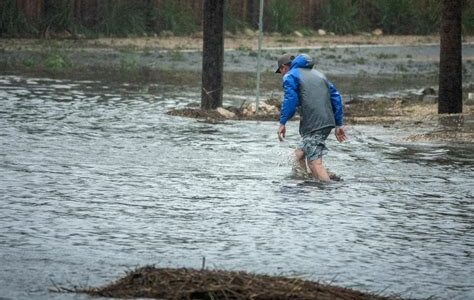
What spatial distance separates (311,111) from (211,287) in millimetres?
6397

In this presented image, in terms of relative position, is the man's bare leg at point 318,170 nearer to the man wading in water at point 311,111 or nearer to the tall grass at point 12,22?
the man wading in water at point 311,111

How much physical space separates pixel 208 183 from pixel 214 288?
6085mm

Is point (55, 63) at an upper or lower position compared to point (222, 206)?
lower

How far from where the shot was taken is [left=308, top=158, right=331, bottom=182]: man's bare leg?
14094 mm

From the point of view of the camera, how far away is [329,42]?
1742 inches

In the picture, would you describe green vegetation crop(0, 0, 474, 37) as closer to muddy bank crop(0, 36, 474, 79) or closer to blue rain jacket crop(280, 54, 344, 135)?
muddy bank crop(0, 36, 474, 79)

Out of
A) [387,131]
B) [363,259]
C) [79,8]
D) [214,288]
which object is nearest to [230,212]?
[363,259]

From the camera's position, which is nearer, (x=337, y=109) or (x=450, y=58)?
(x=337, y=109)

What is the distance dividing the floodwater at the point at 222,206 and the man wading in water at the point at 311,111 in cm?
32

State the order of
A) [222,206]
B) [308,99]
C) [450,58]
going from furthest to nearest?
1. [450,58]
2. [308,99]
3. [222,206]

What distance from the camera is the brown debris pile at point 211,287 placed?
787cm

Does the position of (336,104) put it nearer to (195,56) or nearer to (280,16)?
(195,56)

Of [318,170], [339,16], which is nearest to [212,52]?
[318,170]

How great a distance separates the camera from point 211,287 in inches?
313
